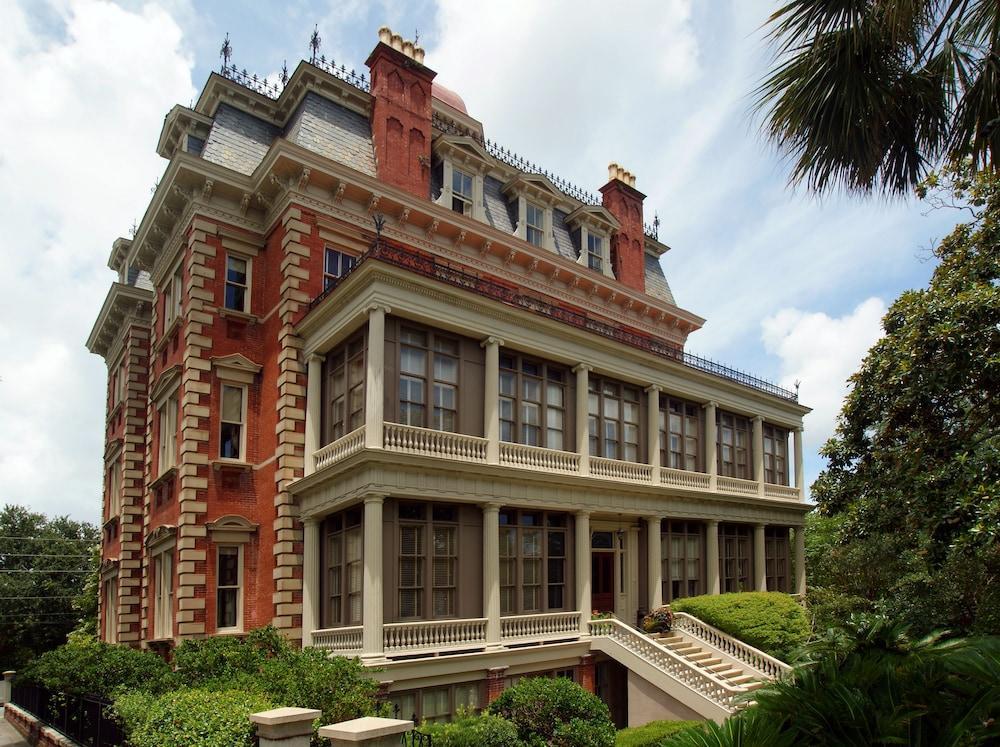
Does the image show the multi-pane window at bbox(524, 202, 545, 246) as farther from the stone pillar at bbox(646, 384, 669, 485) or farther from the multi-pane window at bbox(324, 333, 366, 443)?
the multi-pane window at bbox(324, 333, 366, 443)

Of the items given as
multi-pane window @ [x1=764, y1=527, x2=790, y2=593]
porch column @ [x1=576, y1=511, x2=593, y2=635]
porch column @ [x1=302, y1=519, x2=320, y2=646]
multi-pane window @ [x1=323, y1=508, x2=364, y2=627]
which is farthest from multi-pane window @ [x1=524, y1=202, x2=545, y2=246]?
multi-pane window @ [x1=764, y1=527, x2=790, y2=593]

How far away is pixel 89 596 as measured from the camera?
5047 cm

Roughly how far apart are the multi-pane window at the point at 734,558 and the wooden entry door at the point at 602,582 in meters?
6.17

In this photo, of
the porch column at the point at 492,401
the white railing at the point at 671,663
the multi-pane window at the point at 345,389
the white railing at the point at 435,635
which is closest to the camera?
the white railing at the point at 435,635

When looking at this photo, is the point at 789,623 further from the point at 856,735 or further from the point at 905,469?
the point at 856,735

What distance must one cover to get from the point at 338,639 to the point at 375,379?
629 cm

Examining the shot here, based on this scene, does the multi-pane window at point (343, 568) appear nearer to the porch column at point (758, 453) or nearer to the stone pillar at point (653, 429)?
the stone pillar at point (653, 429)

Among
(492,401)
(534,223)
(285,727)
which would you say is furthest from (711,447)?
(285,727)

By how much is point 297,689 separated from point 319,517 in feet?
24.8

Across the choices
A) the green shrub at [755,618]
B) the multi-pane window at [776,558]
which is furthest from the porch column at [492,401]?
the multi-pane window at [776,558]

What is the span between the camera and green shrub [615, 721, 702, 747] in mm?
16656

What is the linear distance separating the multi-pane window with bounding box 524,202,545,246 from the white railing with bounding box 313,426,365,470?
42.1 ft

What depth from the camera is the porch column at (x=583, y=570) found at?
22.8 m

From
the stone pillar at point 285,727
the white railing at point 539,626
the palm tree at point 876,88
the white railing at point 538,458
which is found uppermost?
the palm tree at point 876,88
